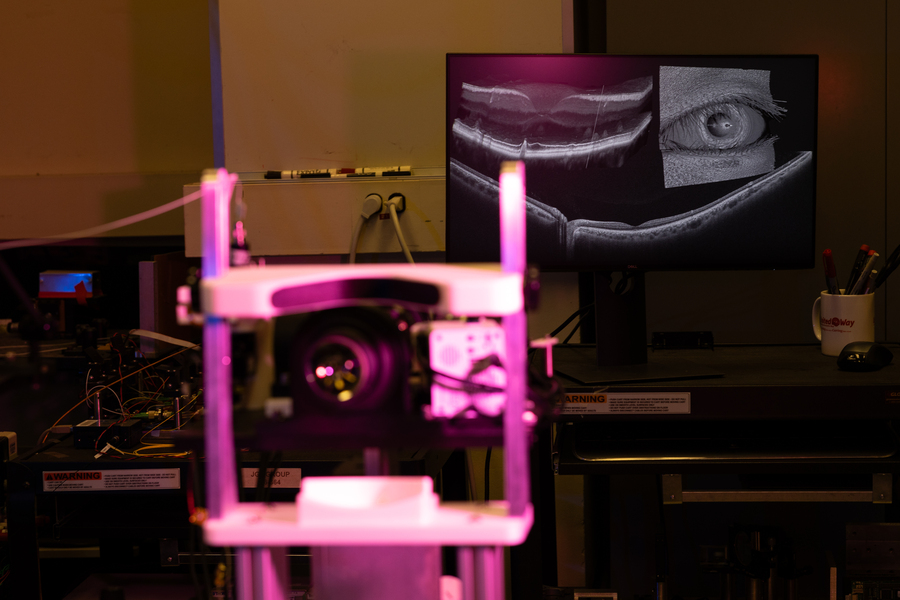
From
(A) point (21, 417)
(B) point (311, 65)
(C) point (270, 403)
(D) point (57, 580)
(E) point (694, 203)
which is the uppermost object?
(B) point (311, 65)

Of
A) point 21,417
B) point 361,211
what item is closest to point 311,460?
point 361,211

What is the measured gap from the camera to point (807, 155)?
1.28 metres

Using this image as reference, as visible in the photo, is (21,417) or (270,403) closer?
(270,403)

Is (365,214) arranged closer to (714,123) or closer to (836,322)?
(714,123)

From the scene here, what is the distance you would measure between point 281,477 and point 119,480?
274 mm

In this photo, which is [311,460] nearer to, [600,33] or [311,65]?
[311,65]

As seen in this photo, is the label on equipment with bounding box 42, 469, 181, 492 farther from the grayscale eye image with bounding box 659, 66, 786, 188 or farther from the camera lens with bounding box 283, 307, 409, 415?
the grayscale eye image with bounding box 659, 66, 786, 188

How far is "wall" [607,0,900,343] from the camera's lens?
1.62m

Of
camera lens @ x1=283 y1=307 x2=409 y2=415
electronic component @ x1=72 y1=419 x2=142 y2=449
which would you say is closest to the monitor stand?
camera lens @ x1=283 y1=307 x2=409 y2=415

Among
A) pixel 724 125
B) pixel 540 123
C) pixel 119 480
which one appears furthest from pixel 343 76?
pixel 119 480

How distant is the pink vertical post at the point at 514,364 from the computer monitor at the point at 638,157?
0.59m

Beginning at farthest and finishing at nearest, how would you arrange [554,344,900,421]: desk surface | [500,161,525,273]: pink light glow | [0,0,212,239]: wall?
1. [0,0,212,239]: wall
2. [554,344,900,421]: desk surface
3. [500,161,525,273]: pink light glow

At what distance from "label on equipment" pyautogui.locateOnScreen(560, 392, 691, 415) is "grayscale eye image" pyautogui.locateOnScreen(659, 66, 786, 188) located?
1.33ft

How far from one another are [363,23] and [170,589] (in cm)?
127
